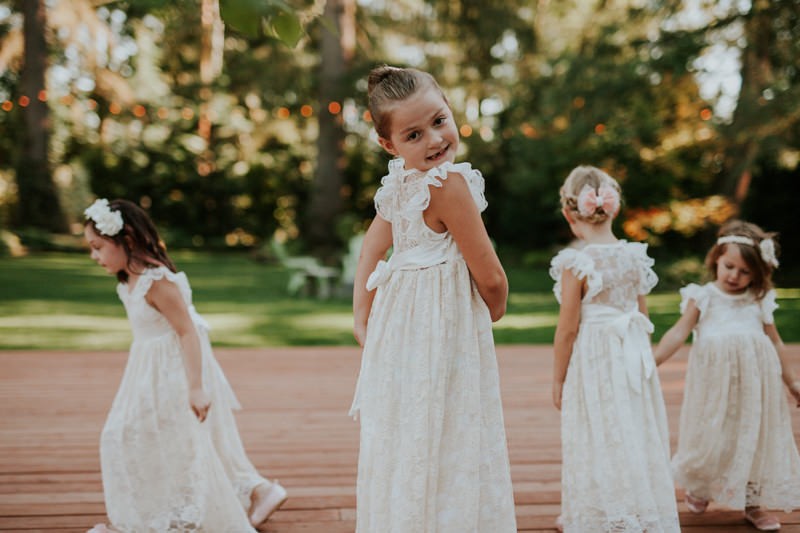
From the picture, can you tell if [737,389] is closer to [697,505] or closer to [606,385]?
[697,505]

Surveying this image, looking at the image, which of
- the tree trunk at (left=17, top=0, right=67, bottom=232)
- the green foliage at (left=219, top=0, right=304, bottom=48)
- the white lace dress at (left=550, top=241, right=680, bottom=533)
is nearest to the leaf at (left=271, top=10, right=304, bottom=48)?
the green foliage at (left=219, top=0, right=304, bottom=48)

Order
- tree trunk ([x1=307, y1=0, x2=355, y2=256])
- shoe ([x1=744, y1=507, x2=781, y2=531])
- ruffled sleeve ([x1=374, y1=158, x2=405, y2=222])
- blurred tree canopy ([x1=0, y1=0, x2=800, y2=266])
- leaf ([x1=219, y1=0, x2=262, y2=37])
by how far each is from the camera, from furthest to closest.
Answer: tree trunk ([x1=307, y1=0, x2=355, y2=256]) < blurred tree canopy ([x1=0, y1=0, x2=800, y2=266]) < shoe ([x1=744, y1=507, x2=781, y2=531]) < ruffled sleeve ([x1=374, y1=158, x2=405, y2=222]) < leaf ([x1=219, y1=0, x2=262, y2=37])

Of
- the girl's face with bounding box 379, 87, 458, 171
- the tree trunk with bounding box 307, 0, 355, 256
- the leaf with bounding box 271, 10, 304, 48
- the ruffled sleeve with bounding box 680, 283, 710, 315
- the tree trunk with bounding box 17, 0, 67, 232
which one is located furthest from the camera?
the tree trunk with bounding box 17, 0, 67, 232

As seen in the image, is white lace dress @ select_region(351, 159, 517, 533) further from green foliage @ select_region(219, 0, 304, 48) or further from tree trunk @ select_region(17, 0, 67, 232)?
tree trunk @ select_region(17, 0, 67, 232)

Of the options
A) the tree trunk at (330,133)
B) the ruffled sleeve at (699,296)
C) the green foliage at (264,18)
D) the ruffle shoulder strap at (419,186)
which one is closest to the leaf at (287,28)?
the green foliage at (264,18)

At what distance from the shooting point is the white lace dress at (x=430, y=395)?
6.15 feet

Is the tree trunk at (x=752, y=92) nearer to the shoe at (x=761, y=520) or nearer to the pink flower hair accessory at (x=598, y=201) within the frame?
the shoe at (x=761, y=520)

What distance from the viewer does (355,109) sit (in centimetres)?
1491

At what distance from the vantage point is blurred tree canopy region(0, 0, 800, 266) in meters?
12.0

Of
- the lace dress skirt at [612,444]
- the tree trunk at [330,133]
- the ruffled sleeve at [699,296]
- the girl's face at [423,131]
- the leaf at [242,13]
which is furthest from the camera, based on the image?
the tree trunk at [330,133]

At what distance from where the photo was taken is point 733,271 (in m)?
3.01

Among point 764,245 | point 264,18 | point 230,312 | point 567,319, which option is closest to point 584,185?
point 567,319

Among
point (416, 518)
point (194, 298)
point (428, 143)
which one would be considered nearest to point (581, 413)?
point (416, 518)

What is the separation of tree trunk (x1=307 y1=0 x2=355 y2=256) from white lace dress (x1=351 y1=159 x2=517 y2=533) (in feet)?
41.2
